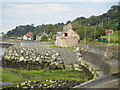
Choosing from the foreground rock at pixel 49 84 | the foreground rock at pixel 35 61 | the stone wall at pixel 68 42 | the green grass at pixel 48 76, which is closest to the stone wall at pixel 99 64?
the green grass at pixel 48 76

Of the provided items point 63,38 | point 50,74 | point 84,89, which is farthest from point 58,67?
point 63,38

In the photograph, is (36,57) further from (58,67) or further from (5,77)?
(5,77)

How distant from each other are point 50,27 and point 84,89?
7442 cm

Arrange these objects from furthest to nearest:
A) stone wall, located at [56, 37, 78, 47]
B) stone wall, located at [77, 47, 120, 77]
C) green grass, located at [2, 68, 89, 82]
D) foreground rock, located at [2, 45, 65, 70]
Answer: stone wall, located at [56, 37, 78, 47] → foreground rock, located at [2, 45, 65, 70] → green grass, located at [2, 68, 89, 82] → stone wall, located at [77, 47, 120, 77]

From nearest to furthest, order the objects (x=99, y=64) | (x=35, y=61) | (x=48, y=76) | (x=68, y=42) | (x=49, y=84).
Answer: (x=49, y=84)
(x=48, y=76)
(x=99, y=64)
(x=35, y=61)
(x=68, y=42)

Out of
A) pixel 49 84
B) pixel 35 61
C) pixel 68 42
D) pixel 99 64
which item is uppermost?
pixel 68 42

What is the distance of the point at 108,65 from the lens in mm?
14219

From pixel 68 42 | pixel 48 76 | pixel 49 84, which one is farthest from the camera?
pixel 68 42

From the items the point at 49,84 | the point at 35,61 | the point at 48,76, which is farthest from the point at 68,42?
the point at 49,84

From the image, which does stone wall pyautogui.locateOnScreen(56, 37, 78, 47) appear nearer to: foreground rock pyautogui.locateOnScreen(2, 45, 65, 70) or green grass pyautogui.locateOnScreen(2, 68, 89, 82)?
foreground rock pyautogui.locateOnScreen(2, 45, 65, 70)

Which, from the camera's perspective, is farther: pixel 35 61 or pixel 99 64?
pixel 35 61

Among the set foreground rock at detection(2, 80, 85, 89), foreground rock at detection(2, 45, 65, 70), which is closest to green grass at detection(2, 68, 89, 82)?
foreground rock at detection(2, 80, 85, 89)

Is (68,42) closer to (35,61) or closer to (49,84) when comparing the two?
(35,61)

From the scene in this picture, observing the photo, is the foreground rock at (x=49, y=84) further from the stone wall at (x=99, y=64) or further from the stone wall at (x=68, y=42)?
the stone wall at (x=68, y=42)
